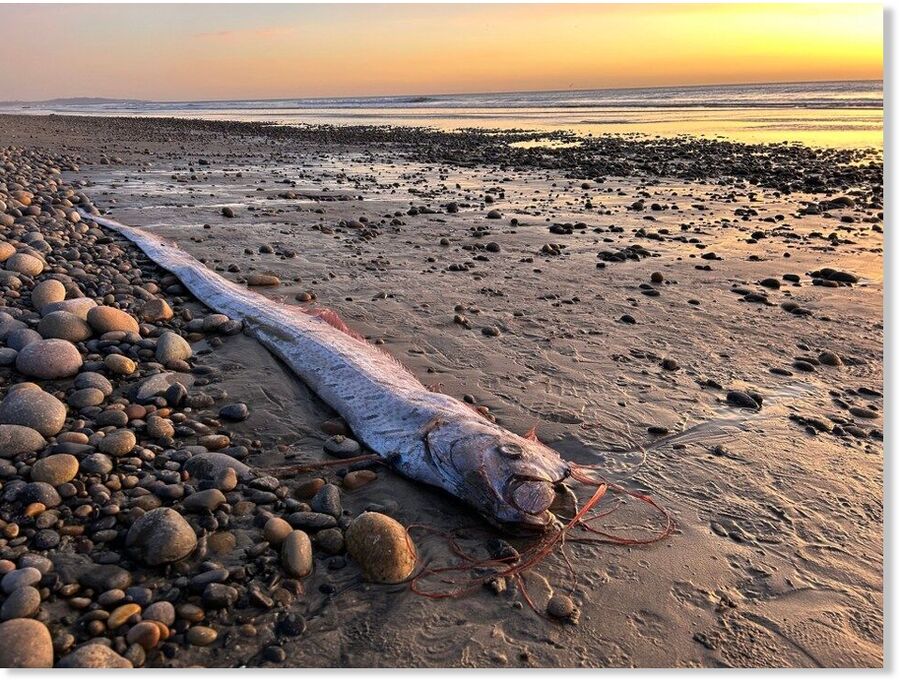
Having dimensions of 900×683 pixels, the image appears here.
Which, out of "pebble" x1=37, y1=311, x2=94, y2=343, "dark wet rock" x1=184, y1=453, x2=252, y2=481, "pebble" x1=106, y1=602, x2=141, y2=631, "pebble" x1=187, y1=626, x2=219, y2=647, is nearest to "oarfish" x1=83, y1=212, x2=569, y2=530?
"dark wet rock" x1=184, y1=453, x2=252, y2=481

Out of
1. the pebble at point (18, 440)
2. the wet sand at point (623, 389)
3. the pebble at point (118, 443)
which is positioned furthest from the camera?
the pebble at point (118, 443)

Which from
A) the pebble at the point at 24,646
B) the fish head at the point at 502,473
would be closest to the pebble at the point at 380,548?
the fish head at the point at 502,473

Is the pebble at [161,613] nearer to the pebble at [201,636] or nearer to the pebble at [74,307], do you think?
the pebble at [201,636]

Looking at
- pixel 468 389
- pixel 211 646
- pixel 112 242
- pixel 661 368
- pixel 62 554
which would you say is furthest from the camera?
pixel 112 242

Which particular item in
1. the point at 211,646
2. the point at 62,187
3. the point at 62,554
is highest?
the point at 62,187

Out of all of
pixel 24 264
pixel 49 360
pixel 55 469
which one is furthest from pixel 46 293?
pixel 55 469

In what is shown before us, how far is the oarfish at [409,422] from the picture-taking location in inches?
133

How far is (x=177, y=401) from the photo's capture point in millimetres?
4500

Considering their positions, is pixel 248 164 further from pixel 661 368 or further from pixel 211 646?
pixel 211 646

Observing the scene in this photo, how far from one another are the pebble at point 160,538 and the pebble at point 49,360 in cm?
224

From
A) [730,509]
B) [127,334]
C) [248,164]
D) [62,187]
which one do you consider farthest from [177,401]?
[248,164]

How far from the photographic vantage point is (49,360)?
15.5ft

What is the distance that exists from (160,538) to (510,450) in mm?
1836

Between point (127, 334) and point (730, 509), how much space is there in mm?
4871
